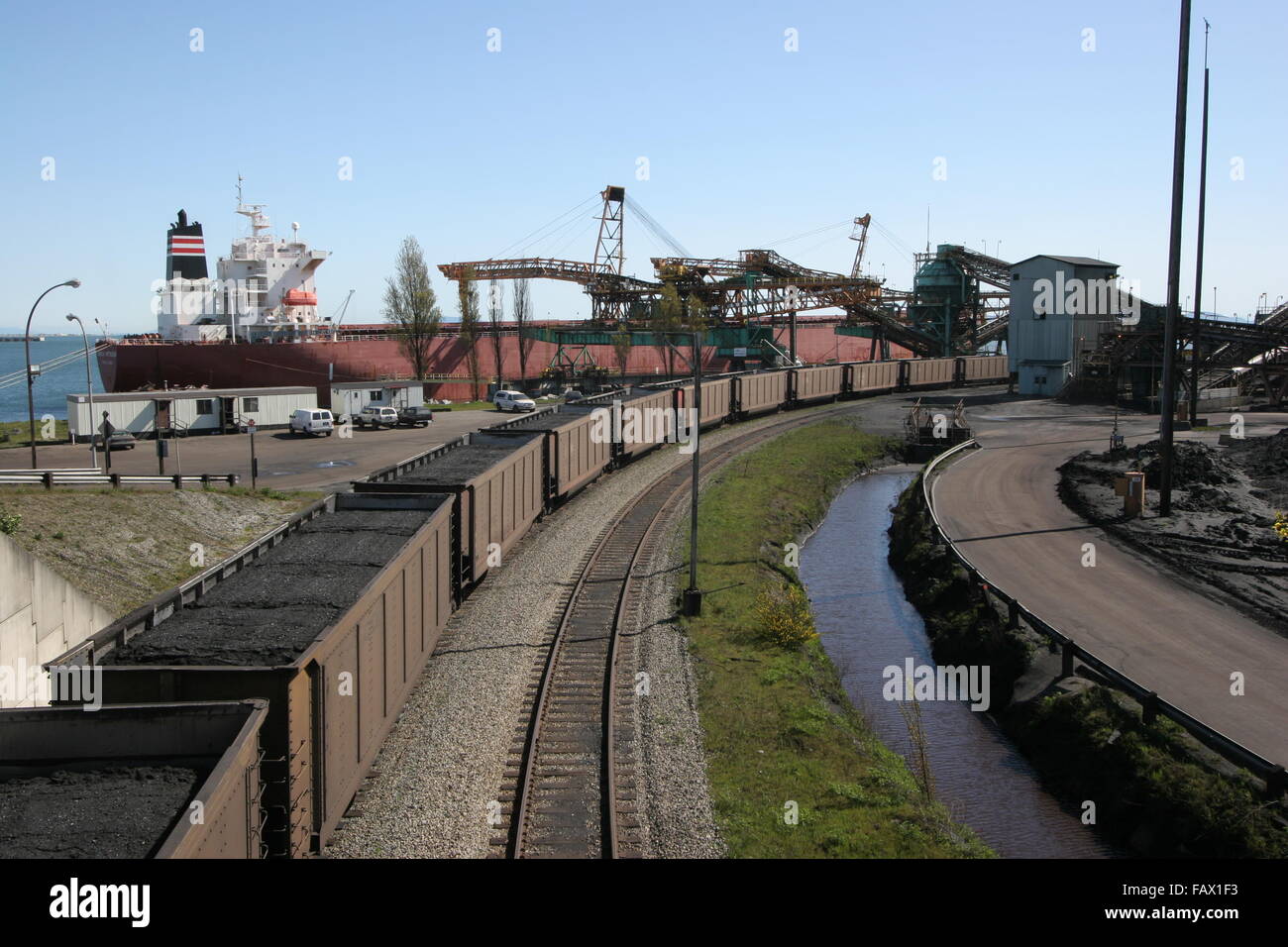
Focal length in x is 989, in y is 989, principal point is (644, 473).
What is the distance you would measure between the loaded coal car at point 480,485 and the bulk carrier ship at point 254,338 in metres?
36.9

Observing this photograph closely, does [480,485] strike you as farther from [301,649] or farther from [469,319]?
[469,319]

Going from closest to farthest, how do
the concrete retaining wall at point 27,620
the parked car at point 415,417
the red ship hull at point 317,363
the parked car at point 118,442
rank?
1. the concrete retaining wall at point 27,620
2. the parked car at point 118,442
3. the parked car at point 415,417
4. the red ship hull at point 317,363

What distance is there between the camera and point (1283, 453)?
3553 centimetres

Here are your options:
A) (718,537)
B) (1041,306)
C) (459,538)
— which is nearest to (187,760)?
(459,538)

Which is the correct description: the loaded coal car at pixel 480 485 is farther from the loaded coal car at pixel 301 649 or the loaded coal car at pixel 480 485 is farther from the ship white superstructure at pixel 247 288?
the ship white superstructure at pixel 247 288

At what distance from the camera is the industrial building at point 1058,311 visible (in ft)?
201

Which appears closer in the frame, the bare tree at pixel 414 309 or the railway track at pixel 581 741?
the railway track at pixel 581 741

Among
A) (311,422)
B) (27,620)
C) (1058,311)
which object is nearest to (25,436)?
(311,422)

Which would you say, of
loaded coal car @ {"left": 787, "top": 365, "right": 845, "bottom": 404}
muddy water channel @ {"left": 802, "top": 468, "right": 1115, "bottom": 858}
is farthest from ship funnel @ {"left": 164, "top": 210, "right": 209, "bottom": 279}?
muddy water channel @ {"left": 802, "top": 468, "right": 1115, "bottom": 858}

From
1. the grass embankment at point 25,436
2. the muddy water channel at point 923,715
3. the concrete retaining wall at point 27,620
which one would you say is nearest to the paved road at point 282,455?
the grass embankment at point 25,436

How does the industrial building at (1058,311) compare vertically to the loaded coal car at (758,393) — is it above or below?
above

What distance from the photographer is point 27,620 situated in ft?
48.3

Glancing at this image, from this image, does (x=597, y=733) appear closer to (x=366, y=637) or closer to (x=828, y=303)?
(x=366, y=637)

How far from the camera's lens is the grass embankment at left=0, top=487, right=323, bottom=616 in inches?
879
